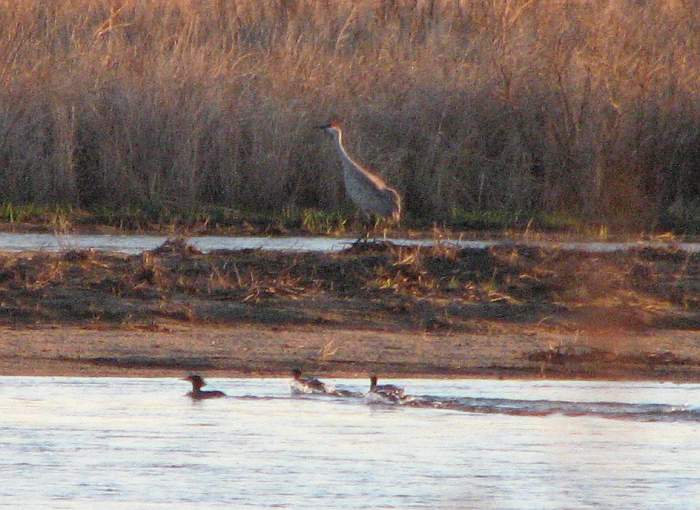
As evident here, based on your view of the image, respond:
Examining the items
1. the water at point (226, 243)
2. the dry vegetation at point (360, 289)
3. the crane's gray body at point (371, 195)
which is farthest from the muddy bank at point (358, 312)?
the crane's gray body at point (371, 195)

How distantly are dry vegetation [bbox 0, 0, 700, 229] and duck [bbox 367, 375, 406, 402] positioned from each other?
24.7 ft

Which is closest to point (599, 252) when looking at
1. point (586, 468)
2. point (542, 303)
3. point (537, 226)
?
point (542, 303)

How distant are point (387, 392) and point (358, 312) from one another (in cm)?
251

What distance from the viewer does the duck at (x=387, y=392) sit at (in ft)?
27.8

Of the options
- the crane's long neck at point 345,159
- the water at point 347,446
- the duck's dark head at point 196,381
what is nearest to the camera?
the water at point 347,446

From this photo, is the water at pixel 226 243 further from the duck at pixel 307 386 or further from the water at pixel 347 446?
the duck at pixel 307 386

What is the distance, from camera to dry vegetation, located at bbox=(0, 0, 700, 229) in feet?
53.1

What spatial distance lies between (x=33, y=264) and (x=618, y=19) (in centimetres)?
991

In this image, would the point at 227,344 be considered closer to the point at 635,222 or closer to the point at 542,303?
the point at 542,303

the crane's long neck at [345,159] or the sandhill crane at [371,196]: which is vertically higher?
the crane's long neck at [345,159]

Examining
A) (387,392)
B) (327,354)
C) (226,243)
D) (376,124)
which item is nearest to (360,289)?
(327,354)

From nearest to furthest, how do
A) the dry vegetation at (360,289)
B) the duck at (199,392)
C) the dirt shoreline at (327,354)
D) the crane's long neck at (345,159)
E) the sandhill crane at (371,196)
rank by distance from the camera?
the duck at (199,392) → the dirt shoreline at (327,354) → the dry vegetation at (360,289) → the sandhill crane at (371,196) → the crane's long neck at (345,159)

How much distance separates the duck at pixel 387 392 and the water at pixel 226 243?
430 centimetres

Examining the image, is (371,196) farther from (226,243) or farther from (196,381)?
(196,381)
